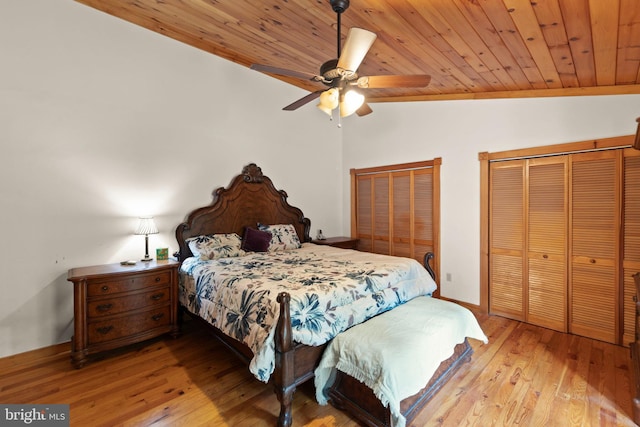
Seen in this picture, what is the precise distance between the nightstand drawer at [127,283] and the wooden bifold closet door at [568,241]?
360 centimetres

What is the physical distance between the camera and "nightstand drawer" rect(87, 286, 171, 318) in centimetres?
243

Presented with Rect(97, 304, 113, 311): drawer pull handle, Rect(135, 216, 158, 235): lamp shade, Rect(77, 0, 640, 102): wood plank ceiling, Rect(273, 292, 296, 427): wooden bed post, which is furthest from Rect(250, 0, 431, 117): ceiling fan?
Rect(97, 304, 113, 311): drawer pull handle

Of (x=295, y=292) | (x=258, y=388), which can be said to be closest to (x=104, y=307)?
(x=258, y=388)

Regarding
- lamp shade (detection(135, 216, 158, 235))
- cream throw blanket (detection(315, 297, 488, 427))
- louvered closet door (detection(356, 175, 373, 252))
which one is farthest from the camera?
louvered closet door (detection(356, 175, 373, 252))

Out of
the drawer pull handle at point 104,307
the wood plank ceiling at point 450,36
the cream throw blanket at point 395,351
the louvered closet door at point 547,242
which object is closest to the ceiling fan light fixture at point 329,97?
the wood plank ceiling at point 450,36

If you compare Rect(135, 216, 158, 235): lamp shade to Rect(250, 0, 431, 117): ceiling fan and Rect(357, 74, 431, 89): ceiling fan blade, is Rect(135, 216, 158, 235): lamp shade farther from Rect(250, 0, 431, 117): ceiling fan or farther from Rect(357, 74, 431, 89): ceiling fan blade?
Rect(357, 74, 431, 89): ceiling fan blade

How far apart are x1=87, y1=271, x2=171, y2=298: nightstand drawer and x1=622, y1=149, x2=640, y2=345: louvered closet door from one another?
14.1ft

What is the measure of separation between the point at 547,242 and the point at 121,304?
4209 millimetres

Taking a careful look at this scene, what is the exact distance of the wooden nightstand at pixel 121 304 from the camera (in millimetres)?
2359

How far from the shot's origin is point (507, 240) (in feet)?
10.9

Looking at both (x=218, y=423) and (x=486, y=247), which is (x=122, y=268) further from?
(x=486, y=247)

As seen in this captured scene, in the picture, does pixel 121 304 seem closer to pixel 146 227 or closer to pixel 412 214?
pixel 146 227

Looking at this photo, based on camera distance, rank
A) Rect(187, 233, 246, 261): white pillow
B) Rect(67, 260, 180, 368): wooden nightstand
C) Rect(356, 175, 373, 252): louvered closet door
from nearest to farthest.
→ Rect(67, 260, 180, 368): wooden nightstand < Rect(187, 233, 246, 261): white pillow < Rect(356, 175, 373, 252): louvered closet door

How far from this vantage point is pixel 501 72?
2709 mm
